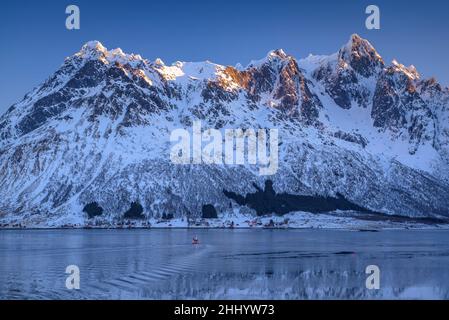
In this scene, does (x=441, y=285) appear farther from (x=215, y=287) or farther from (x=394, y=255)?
(x=394, y=255)

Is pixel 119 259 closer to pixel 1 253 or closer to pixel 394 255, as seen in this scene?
pixel 1 253

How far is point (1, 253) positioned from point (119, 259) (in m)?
35.0

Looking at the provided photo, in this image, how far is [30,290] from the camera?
83375mm
